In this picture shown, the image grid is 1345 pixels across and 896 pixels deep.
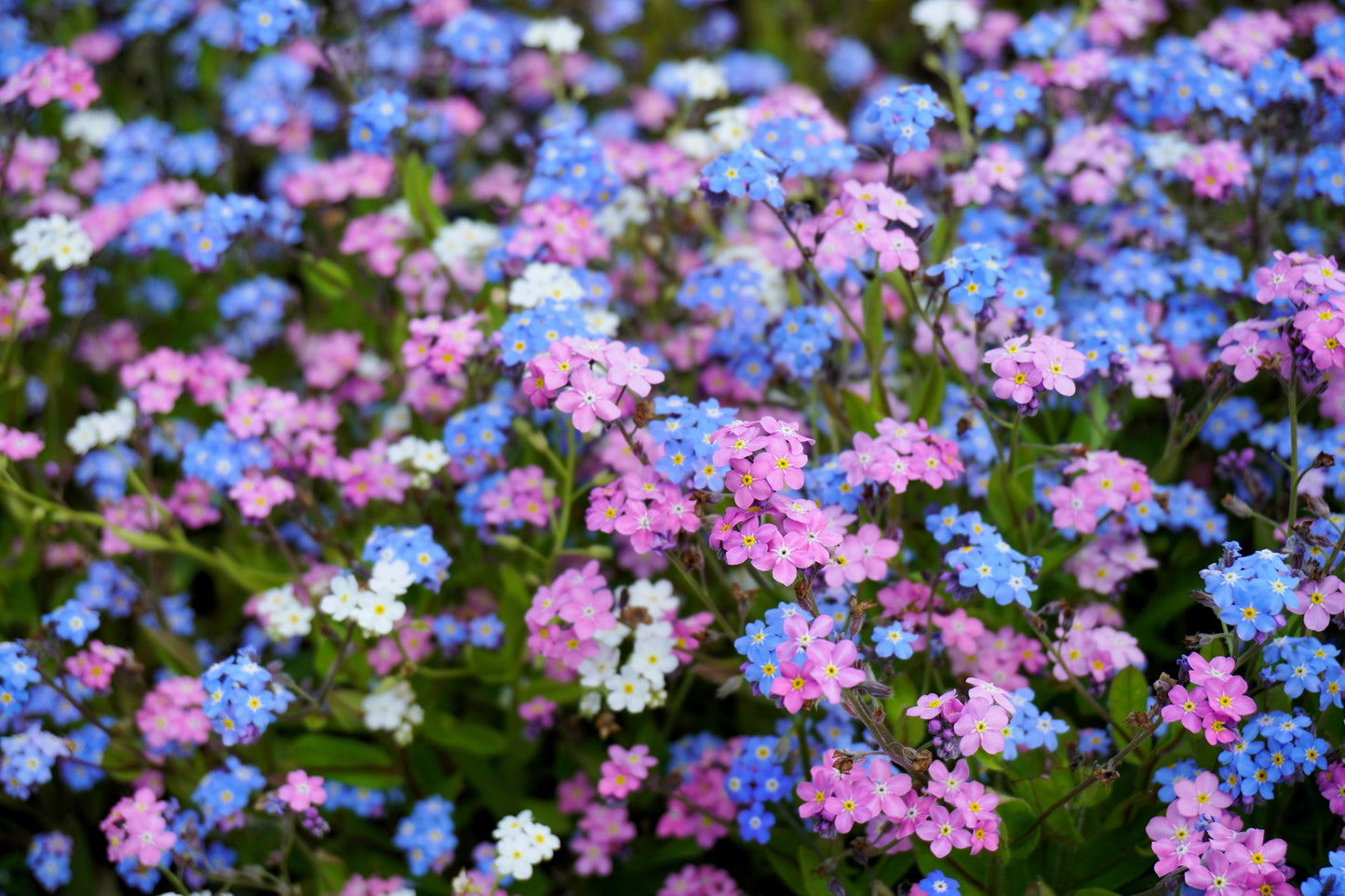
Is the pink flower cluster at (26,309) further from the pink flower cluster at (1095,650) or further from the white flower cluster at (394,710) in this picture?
the pink flower cluster at (1095,650)

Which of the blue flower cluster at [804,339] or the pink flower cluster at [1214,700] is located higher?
the blue flower cluster at [804,339]

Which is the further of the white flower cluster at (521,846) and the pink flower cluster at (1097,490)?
the pink flower cluster at (1097,490)

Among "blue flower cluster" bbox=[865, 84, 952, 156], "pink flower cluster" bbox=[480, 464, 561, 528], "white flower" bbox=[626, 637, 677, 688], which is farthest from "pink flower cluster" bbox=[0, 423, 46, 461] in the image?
"blue flower cluster" bbox=[865, 84, 952, 156]

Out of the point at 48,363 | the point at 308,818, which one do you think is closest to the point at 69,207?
the point at 48,363

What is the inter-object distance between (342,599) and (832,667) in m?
1.36

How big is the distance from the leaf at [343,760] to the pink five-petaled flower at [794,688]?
165cm

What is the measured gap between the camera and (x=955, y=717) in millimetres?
2141

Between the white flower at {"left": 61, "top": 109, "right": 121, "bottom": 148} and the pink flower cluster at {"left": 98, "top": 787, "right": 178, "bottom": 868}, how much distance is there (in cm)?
314

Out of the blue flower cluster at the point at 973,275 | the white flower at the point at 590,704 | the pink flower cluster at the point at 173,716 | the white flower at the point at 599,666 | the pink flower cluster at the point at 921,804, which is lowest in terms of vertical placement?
the pink flower cluster at the point at 173,716

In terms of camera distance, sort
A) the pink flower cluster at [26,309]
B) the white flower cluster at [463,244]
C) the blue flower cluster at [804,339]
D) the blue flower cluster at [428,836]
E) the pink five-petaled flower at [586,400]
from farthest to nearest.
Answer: the white flower cluster at [463,244] < the pink flower cluster at [26,309] < the blue flower cluster at [804,339] < the blue flower cluster at [428,836] < the pink five-petaled flower at [586,400]

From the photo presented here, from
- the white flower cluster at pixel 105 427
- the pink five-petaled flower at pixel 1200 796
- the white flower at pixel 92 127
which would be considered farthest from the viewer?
the white flower at pixel 92 127

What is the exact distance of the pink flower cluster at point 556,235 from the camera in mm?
3412

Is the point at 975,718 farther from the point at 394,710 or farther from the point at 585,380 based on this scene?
the point at 394,710

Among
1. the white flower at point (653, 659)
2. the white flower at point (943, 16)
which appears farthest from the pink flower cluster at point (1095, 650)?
the white flower at point (943, 16)
